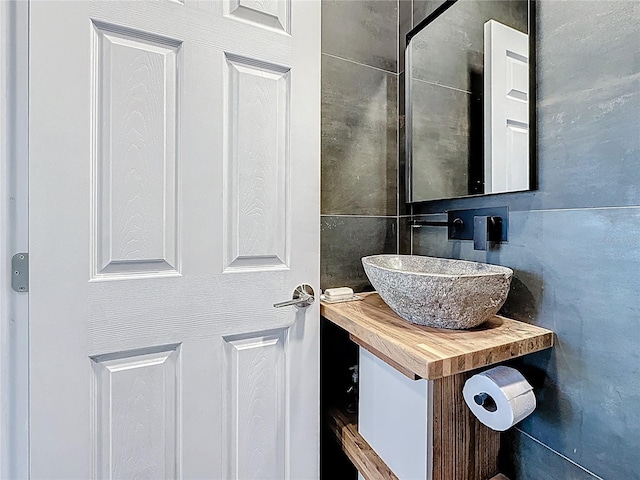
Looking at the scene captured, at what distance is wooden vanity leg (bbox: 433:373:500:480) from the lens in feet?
2.71

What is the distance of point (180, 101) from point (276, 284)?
58 centimetres

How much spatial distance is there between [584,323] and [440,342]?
1.17ft

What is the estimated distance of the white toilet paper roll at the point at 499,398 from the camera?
0.77 meters

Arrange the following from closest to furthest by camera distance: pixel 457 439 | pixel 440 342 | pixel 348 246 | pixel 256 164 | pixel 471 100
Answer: pixel 440 342 < pixel 457 439 < pixel 256 164 < pixel 471 100 < pixel 348 246

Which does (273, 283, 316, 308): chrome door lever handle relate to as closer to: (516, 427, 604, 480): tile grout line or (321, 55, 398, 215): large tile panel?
(321, 55, 398, 215): large tile panel

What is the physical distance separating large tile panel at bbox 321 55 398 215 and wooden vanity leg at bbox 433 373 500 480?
2.37 ft

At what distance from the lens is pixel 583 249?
0.80 meters

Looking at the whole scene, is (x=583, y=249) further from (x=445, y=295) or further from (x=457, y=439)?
(x=457, y=439)

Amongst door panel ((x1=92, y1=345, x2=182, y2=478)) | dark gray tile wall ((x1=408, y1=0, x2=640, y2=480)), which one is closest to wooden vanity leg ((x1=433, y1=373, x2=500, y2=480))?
dark gray tile wall ((x1=408, y1=0, x2=640, y2=480))

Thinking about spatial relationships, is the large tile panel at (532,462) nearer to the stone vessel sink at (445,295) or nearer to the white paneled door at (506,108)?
the stone vessel sink at (445,295)

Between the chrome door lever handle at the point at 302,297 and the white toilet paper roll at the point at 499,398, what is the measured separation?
50cm

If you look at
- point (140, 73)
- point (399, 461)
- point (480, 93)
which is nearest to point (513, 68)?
point (480, 93)

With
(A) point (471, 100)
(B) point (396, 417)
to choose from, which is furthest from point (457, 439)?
(A) point (471, 100)

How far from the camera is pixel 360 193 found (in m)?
1.35
